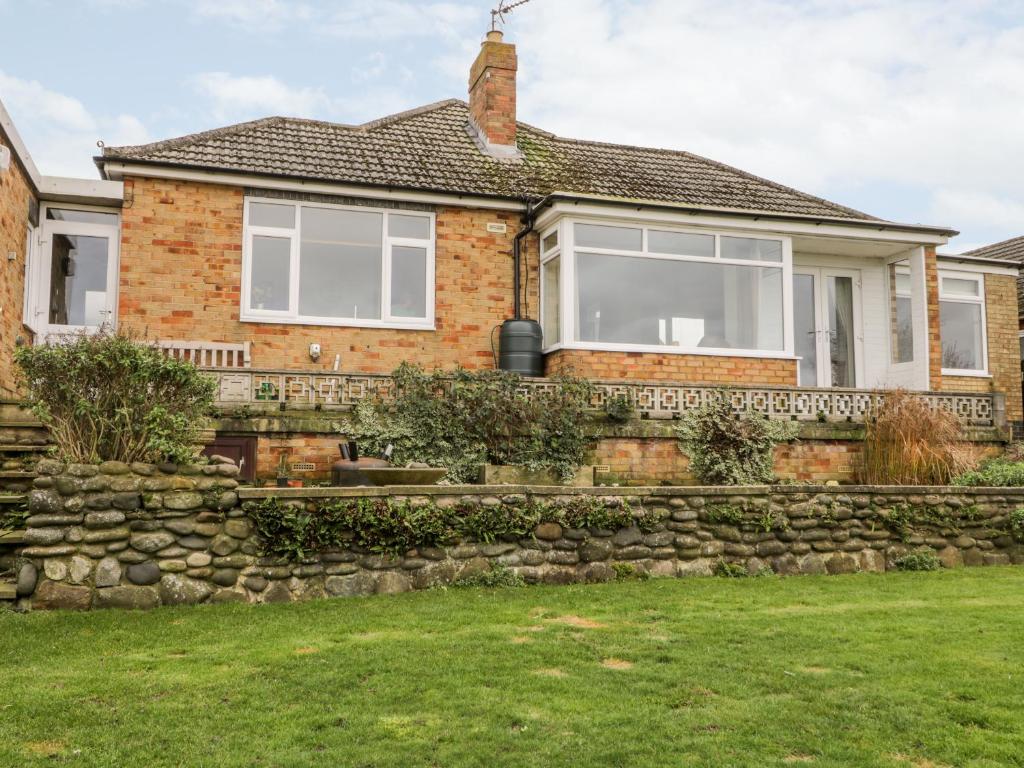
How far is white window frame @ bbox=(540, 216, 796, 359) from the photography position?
12297 mm

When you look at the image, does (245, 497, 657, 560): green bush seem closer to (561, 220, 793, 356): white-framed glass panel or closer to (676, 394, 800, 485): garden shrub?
(676, 394, 800, 485): garden shrub

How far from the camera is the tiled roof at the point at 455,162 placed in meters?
12.7

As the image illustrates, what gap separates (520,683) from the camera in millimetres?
4934

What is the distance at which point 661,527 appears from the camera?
847 cm

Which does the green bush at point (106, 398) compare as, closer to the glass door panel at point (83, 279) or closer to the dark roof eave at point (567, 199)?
the dark roof eave at point (567, 199)

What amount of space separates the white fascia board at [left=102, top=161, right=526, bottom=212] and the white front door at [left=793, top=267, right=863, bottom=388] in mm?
5179

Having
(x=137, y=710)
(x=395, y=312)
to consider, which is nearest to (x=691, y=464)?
(x=395, y=312)

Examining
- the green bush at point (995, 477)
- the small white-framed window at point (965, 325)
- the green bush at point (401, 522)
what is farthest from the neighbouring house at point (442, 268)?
the small white-framed window at point (965, 325)

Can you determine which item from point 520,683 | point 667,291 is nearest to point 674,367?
point 667,291

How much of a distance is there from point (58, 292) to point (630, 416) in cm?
800

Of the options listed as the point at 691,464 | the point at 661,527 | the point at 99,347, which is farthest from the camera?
the point at 691,464

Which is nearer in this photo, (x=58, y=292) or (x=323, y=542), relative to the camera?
(x=323, y=542)

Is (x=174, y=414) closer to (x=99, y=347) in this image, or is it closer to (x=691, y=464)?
(x=99, y=347)

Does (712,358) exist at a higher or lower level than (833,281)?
lower
